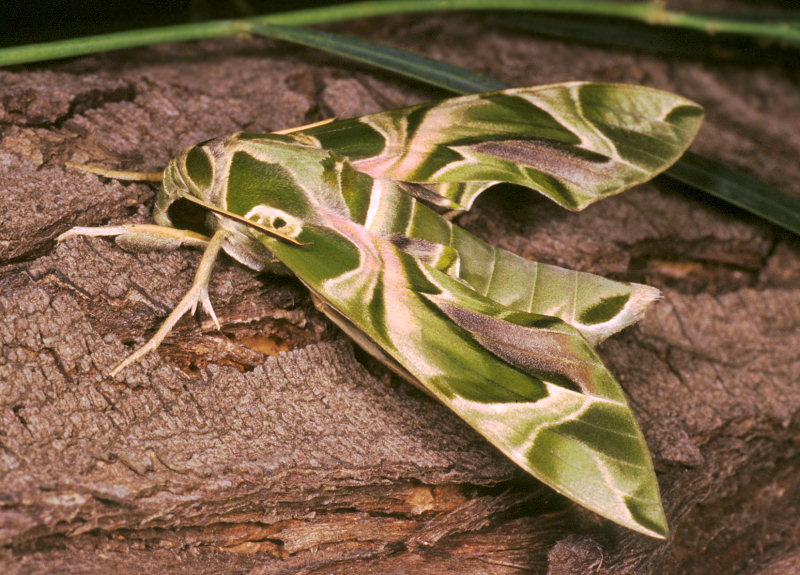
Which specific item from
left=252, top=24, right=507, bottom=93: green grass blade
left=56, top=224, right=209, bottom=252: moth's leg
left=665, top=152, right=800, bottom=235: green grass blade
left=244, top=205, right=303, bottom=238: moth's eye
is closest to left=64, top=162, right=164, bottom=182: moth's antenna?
left=56, top=224, right=209, bottom=252: moth's leg

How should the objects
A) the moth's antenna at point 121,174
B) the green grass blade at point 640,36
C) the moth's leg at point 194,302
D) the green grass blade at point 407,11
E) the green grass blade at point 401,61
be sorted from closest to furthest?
the moth's leg at point 194,302, the moth's antenna at point 121,174, the green grass blade at point 407,11, the green grass blade at point 401,61, the green grass blade at point 640,36

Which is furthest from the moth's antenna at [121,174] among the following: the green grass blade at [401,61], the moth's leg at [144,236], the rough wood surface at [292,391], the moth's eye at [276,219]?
the green grass blade at [401,61]

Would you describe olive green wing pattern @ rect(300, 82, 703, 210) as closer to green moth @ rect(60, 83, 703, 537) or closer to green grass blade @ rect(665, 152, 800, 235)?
green moth @ rect(60, 83, 703, 537)

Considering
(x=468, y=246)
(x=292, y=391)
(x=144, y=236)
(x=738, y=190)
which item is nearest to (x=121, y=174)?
(x=144, y=236)

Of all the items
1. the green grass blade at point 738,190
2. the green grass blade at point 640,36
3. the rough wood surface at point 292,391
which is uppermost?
the green grass blade at point 640,36

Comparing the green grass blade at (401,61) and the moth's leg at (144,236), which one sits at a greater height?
the green grass blade at (401,61)

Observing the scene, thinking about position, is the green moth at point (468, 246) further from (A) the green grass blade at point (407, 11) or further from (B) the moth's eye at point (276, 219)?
(A) the green grass blade at point (407, 11)

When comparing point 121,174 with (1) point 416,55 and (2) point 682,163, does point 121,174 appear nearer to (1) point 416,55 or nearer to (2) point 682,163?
(1) point 416,55
